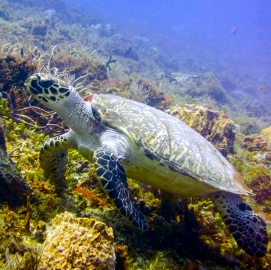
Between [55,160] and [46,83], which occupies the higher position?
[46,83]

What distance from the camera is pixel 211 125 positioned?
6559 mm

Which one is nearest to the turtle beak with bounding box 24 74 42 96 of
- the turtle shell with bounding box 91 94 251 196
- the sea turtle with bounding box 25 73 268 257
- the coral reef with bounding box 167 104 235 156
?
the sea turtle with bounding box 25 73 268 257

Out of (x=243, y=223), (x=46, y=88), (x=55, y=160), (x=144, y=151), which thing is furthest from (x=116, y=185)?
(x=243, y=223)

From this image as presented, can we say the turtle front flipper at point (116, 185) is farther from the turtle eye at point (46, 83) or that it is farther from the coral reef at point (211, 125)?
the coral reef at point (211, 125)

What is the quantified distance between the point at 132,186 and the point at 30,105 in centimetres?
302

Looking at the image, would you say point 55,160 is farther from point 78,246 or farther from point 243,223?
point 243,223

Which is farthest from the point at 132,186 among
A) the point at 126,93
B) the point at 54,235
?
the point at 126,93

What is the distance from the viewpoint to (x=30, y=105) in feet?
16.3

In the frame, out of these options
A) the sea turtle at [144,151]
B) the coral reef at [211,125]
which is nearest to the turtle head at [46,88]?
the sea turtle at [144,151]

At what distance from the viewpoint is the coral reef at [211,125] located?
6.32 m

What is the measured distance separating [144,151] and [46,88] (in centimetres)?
167

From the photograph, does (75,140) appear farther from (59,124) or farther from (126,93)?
(126,93)

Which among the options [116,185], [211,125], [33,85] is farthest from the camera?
[211,125]

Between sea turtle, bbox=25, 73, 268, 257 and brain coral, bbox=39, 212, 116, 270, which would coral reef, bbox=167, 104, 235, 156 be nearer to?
sea turtle, bbox=25, 73, 268, 257
